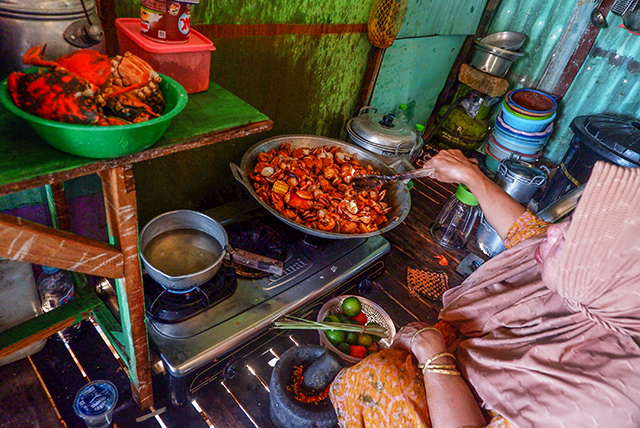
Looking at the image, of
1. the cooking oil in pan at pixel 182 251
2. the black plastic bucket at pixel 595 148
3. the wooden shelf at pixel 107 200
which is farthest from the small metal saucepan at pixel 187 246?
the black plastic bucket at pixel 595 148

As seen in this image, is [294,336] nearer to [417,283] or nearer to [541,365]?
[417,283]

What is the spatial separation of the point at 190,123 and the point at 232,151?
148 cm

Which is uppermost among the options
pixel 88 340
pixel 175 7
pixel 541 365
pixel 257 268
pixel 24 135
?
pixel 175 7

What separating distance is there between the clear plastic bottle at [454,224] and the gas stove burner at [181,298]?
2.24m

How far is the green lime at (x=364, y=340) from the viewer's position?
2.20 metres

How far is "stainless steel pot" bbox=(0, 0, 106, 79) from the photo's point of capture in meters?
0.98

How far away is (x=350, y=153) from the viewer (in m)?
2.80

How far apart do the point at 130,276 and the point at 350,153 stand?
183 centimetres

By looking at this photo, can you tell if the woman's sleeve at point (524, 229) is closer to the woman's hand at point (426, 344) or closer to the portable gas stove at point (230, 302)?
the woman's hand at point (426, 344)

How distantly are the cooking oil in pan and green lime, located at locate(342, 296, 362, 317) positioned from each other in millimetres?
851

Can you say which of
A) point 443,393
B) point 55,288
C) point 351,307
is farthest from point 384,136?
point 55,288

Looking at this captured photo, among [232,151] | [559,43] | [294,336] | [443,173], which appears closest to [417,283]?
[294,336]

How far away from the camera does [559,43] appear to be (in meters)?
4.30

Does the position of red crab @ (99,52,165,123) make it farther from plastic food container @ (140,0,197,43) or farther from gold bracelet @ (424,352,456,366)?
gold bracelet @ (424,352,456,366)
